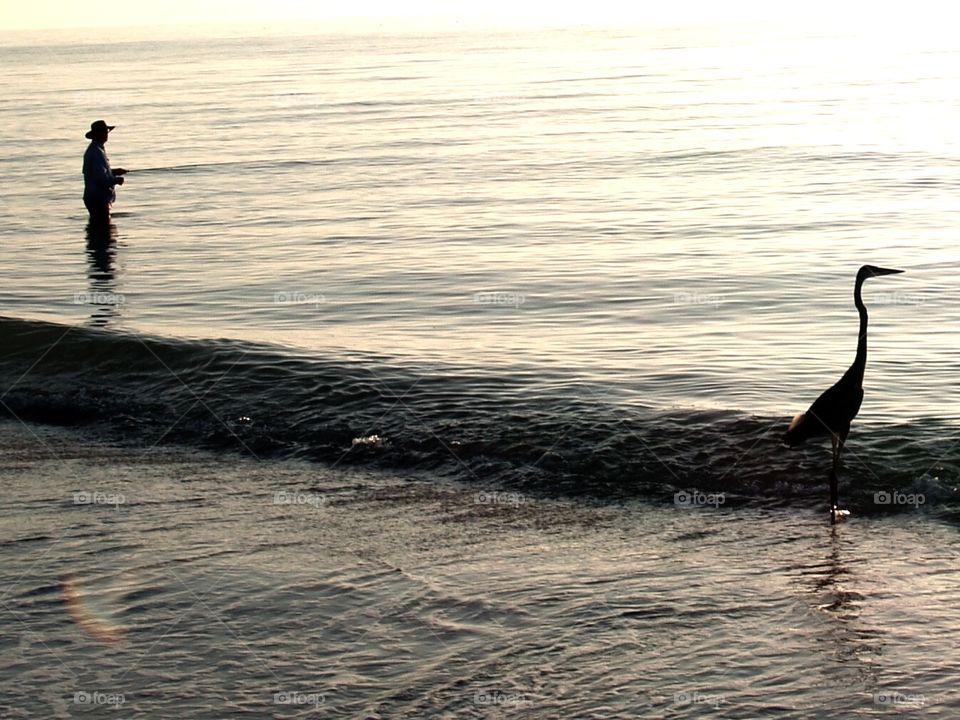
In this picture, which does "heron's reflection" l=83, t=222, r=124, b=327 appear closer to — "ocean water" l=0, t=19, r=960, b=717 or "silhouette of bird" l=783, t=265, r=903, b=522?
"ocean water" l=0, t=19, r=960, b=717

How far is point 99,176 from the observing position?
2355 centimetres

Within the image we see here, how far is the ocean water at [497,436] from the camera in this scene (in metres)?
7.59

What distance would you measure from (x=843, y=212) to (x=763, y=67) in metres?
64.8

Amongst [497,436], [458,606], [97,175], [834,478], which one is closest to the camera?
[458,606]

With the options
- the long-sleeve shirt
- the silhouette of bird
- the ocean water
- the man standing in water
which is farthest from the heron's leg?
the long-sleeve shirt

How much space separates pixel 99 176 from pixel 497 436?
13583 millimetres

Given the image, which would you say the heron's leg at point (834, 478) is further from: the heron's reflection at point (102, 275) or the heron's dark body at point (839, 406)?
the heron's reflection at point (102, 275)

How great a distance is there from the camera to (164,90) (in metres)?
79.2

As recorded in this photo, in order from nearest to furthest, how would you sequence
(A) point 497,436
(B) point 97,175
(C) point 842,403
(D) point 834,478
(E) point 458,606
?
(E) point 458,606
(C) point 842,403
(D) point 834,478
(A) point 497,436
(B) point 97,175

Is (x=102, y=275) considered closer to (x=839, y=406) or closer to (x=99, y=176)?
(x=99, y=176)

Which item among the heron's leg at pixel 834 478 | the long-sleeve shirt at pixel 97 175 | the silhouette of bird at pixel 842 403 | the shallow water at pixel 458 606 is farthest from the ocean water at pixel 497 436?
the long-sleeve shirt at pixel 97 175

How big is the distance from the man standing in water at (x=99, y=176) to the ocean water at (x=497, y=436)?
2.59ft

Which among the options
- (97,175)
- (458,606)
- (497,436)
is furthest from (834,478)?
(97,175)

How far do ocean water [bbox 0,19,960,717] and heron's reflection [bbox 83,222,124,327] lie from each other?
11cm
